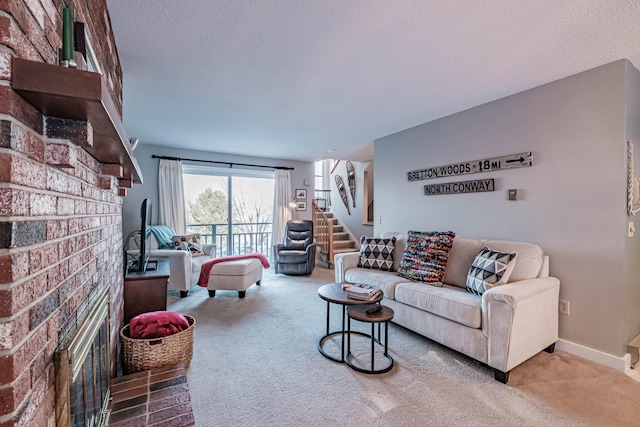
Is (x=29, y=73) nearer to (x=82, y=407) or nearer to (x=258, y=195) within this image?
(x=82, y=407)

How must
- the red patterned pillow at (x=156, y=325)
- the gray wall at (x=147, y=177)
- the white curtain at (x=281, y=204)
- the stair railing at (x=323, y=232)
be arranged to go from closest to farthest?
the red patterned pillow at (x=156, y=325), the gray wall at (x=147, y=177), the stair railing at (x=323, y=232), the white curtain at (x=281, y=204)

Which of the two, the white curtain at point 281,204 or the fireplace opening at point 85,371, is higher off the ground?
the white curtain at point 281,204

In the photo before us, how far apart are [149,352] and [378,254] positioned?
2.42 metres

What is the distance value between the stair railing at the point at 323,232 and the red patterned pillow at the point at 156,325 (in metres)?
3.91

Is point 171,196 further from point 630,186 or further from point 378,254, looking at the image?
point 630,186

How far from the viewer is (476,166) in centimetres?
316

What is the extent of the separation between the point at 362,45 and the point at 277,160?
4423mm

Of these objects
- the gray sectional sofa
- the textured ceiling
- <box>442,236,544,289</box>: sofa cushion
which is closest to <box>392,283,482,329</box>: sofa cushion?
the gray sectional sofa

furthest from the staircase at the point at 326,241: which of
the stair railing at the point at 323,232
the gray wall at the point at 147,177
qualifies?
the gray wall at the point at 147,177

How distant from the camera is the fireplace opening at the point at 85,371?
0.77m

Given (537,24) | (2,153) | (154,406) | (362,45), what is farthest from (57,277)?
(537,24)

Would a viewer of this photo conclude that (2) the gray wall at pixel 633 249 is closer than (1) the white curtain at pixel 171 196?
Yes

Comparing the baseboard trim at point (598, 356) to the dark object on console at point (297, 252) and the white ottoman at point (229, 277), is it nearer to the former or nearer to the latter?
the white ottoman at point (229, 277)

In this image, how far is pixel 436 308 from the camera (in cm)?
243
